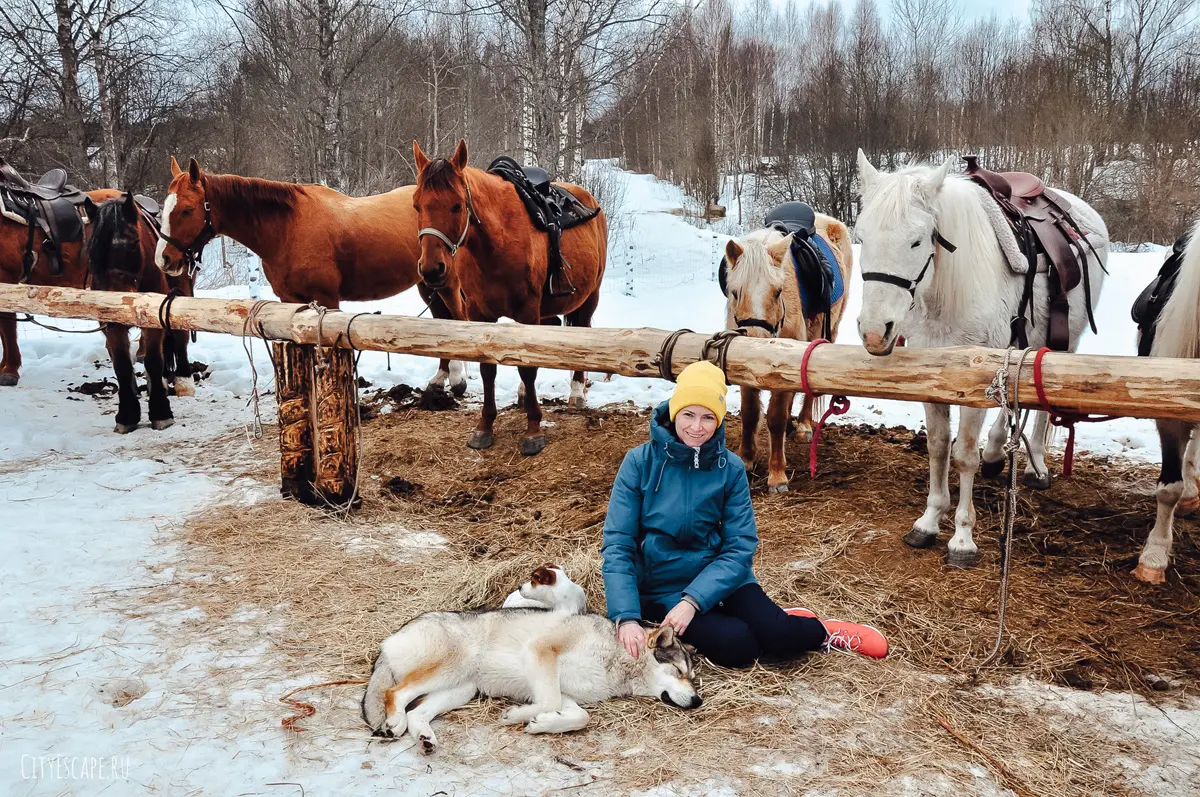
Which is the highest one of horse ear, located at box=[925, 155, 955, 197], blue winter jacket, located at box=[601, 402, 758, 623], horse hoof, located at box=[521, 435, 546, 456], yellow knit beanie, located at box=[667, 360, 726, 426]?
horse ear, located at box=[925, 155, 955, 197]

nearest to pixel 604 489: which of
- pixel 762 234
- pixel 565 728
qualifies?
pixel 762 234

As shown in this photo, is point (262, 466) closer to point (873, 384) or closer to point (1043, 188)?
point (873, 384)

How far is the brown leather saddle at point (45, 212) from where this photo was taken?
7.13 metres

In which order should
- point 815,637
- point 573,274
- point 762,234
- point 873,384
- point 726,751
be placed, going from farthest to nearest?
1. point 573,274
2. point 762,234
3. point 873,384
4. point 815,637
5. point 726,751

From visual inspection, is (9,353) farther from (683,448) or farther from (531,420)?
(683,448)

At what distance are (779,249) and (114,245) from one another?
599 cm

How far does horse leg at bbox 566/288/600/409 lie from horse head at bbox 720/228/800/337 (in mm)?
2849

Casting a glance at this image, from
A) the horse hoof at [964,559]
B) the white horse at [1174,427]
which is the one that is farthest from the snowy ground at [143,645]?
the white horse at [1174,427]

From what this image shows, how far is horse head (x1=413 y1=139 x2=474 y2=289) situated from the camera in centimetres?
516

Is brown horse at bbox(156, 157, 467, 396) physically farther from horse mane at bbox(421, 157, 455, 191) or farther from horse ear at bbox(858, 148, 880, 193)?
horse ear at bbox(858, 148, 880, 193)

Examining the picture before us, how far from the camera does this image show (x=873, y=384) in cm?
315

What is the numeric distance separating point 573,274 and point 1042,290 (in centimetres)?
389

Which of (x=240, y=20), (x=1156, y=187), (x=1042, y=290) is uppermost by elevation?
(x=240, y=20)

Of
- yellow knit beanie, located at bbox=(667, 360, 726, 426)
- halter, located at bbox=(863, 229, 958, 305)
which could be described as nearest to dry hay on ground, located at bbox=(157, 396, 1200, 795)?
yellow knit beanie, located at bbox=(667, 360, 726, 426)
